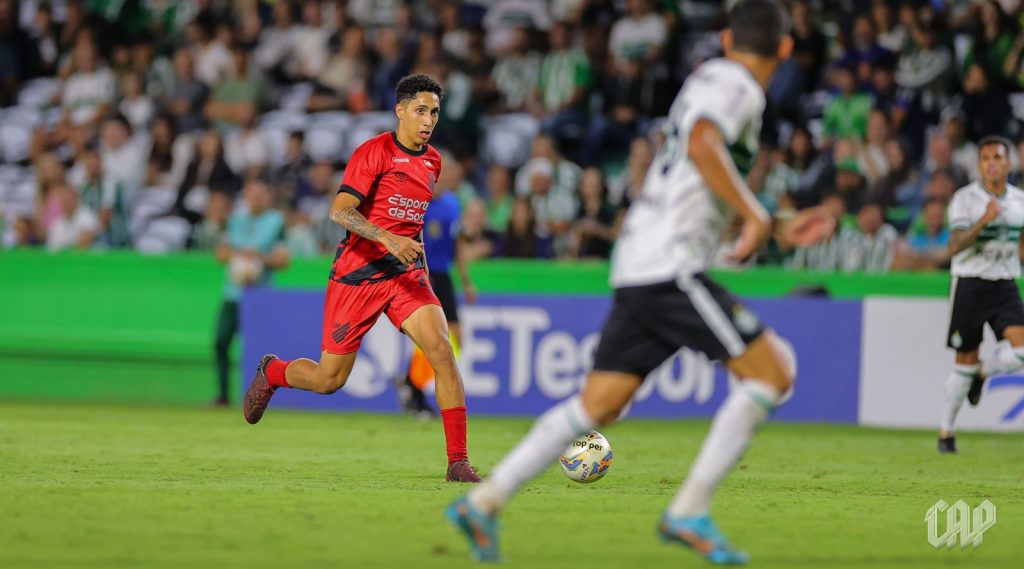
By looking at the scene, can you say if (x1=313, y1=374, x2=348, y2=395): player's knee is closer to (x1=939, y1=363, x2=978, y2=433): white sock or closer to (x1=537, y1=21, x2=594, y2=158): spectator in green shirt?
(x1=939, y1=363, x2=978, y2=433): white sock

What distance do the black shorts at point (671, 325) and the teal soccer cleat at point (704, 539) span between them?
659 mm

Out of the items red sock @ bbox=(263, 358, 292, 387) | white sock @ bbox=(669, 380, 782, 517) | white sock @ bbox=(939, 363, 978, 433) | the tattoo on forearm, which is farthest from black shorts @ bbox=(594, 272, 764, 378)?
white sock @ bbox=(939, 363, 978, 433)

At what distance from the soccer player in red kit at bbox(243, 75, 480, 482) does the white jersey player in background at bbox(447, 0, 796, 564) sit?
3.16m

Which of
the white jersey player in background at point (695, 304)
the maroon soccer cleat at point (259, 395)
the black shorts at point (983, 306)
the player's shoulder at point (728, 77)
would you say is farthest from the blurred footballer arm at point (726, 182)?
the black shorts at point (983, 306)

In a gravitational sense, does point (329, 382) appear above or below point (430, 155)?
below

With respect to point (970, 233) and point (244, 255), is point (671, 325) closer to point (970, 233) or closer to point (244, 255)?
point (970, 233)

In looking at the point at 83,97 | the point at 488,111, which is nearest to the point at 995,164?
the point at 488,111

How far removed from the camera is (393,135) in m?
10.0

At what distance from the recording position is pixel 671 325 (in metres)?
6.34

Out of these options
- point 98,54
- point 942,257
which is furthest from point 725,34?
point 98,54

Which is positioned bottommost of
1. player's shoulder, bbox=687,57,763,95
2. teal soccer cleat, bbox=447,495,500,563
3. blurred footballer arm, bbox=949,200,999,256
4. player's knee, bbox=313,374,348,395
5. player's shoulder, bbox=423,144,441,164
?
player's knee, bbox=313,374,348,395

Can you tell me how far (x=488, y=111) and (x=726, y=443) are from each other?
15.0 meters

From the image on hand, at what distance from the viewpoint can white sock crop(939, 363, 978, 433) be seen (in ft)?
43.3

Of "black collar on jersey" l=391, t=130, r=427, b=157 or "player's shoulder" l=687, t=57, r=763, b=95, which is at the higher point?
"player's shoulder" l=687, t=57, r=763, b=95
